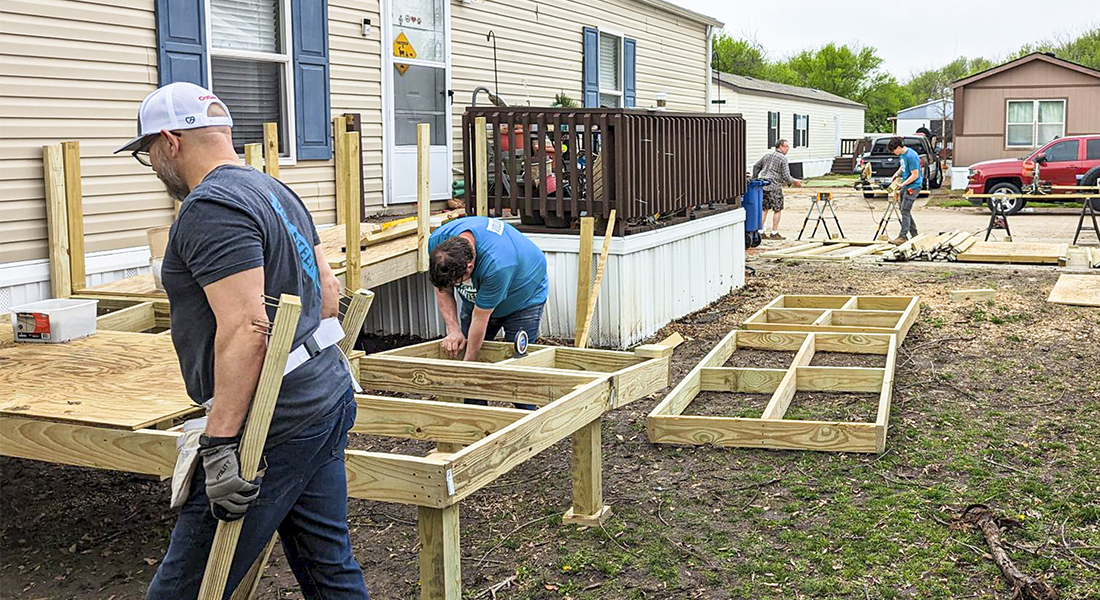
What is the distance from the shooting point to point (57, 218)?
709cm

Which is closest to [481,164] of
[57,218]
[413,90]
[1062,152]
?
[413,90]

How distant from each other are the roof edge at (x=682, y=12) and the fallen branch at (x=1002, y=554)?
40.5ft

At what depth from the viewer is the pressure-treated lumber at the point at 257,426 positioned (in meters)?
2.58

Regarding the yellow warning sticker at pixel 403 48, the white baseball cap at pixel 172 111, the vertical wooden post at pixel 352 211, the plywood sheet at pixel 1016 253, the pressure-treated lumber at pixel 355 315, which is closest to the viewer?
the white baseball cap at pixel 172 111

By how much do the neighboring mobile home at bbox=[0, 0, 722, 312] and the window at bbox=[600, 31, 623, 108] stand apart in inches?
52.1

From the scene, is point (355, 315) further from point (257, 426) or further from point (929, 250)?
point (929, 250)

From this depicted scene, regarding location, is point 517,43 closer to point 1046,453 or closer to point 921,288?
point 921,288

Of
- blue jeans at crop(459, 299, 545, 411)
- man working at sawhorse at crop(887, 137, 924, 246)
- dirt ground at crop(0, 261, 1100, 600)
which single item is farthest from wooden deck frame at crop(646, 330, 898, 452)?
man working at sawhorse at crop(887, 137, 924, 246)

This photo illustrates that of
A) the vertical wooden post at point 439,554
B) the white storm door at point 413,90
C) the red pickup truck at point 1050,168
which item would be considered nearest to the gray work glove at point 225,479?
the vertical wooden post at point 439,554

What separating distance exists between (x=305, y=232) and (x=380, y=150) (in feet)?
24.6

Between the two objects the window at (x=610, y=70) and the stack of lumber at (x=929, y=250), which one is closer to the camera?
the stack of lumber at (x=929, y=250)

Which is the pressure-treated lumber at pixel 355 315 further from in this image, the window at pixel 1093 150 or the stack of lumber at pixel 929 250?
the window at pixel 1093 150

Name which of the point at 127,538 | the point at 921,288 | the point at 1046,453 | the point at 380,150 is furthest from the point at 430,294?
the point at 921,288

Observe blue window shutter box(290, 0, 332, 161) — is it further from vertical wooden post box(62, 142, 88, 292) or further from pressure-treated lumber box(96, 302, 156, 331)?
pressure-treated lumber box(96, 302, 156, 331)
